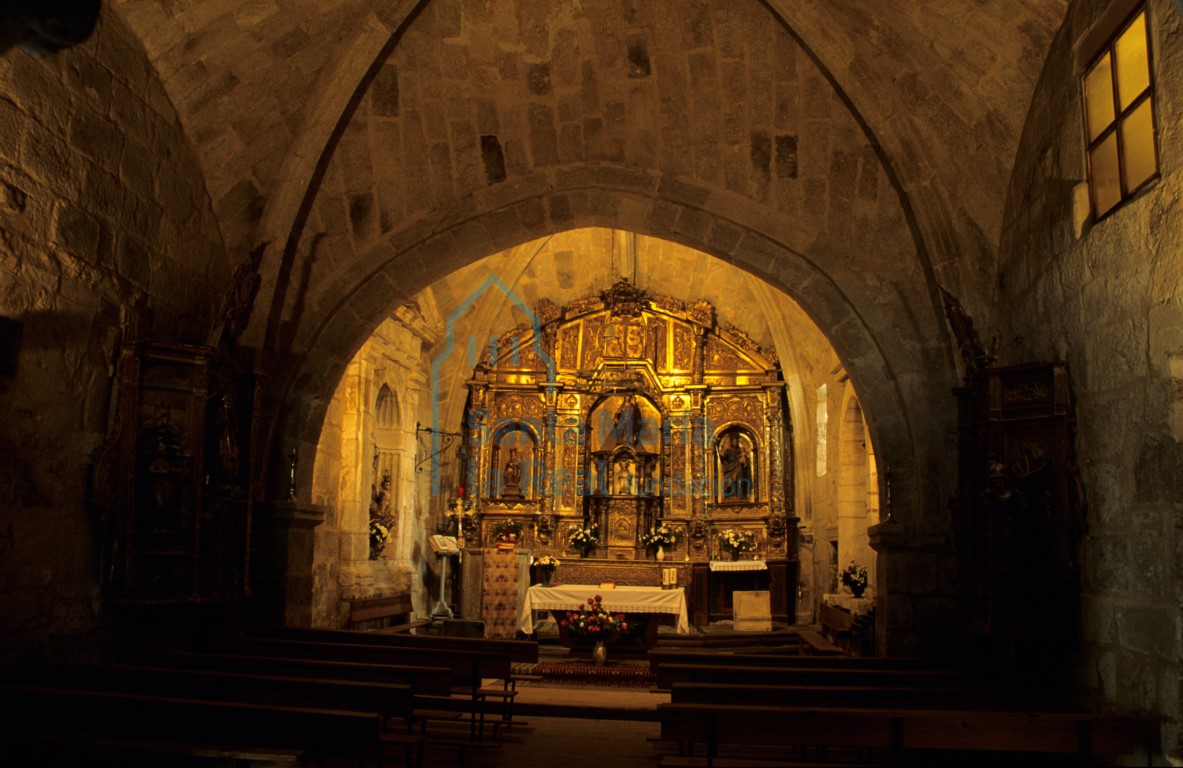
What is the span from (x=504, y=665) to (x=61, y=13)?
192 inches

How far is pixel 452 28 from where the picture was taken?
7.68 m

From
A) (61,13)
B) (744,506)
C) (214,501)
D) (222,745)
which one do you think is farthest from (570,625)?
(61,13)

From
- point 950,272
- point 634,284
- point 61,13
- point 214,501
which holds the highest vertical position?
point 634,284

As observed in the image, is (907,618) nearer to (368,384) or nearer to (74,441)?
(74,441)

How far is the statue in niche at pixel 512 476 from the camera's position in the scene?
50.3 feet

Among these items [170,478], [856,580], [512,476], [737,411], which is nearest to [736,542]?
[737,411]

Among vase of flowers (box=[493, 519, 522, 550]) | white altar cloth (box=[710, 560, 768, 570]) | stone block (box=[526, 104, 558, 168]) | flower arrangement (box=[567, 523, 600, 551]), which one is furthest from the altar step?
stone block (box=[526, 104, 558, 168])

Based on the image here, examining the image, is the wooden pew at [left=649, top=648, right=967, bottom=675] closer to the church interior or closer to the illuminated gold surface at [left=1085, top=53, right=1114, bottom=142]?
the church interior

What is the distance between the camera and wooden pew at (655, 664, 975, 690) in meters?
5.54

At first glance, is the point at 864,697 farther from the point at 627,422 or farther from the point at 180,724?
the point at 627,422

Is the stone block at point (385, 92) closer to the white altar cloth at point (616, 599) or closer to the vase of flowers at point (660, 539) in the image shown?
the white altar cloth at point (616, 599)

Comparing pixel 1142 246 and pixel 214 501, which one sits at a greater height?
pixel 1142 246

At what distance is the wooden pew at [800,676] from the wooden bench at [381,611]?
6.06 meters

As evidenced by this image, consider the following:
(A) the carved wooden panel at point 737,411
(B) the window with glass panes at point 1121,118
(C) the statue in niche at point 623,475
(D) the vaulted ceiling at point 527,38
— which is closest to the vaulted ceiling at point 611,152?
(D) the vaulted ceiling at point 527,38
